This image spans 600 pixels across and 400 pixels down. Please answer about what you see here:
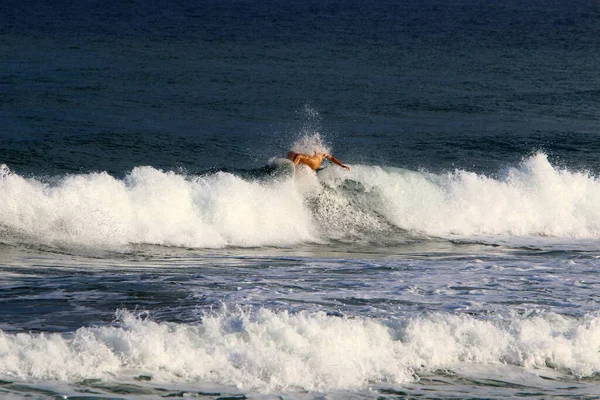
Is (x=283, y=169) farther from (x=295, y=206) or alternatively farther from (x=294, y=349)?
(x=294, y=349)

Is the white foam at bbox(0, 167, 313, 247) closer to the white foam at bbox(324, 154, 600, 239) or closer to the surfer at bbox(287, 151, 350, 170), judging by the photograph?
the surfer at bbox(287, 151, 350, 170)

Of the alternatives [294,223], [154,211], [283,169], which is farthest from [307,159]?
[154,211]

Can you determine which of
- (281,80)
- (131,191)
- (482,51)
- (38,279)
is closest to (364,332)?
(38,279)

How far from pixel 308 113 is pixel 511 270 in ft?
48.6

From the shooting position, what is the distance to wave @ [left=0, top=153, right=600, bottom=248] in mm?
15672

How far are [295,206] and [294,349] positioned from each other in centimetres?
899

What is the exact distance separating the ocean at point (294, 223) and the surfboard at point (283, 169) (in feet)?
0.28

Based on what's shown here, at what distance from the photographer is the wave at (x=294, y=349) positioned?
849 cm

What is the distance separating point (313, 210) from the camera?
18203 millimetres

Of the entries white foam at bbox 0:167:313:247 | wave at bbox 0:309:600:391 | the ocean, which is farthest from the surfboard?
wave at bbox 0:309:600:391

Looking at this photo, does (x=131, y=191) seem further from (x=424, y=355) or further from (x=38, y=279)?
(x=424, y=355)

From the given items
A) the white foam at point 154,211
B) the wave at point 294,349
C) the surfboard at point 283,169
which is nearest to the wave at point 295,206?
the white foam at point 154,211

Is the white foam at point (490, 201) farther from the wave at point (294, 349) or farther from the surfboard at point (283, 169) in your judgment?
the wave at point (294, 349)

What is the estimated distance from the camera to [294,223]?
17.5m
